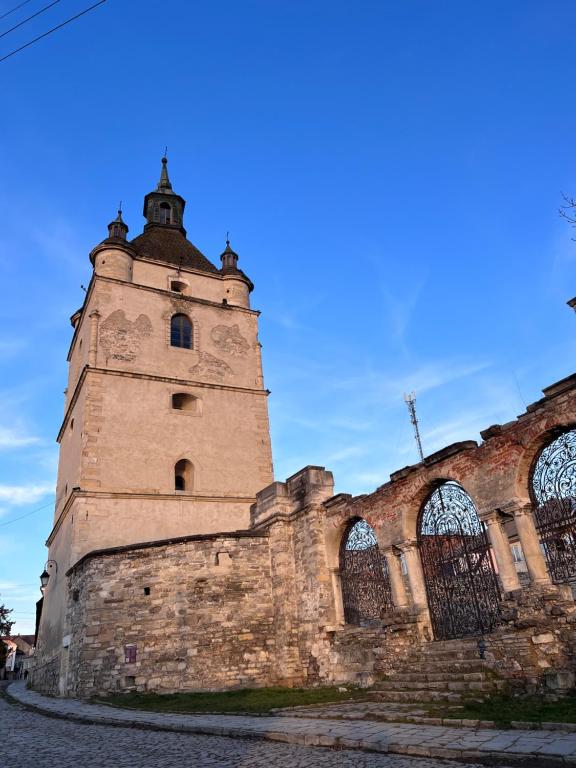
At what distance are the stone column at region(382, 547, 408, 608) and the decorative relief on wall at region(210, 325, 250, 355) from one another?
48.2ft

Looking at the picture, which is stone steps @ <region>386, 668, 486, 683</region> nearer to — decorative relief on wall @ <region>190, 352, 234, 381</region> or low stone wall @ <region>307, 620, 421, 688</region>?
low stone wall @ <region>307, 620, 421, 688</region>

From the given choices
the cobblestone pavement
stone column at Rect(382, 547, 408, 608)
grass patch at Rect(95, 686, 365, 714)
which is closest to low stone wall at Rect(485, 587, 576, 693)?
stone column at Rect(382, 547, 408, 608)

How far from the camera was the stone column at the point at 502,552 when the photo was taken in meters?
10.0

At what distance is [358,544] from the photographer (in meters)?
14.2

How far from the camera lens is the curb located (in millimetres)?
5082

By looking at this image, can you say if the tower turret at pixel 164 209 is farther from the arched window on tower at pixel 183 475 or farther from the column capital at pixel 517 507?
the column capital at pixel 517 507

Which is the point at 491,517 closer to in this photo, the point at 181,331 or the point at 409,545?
the point at 409,545

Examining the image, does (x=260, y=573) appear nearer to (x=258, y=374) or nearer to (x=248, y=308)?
(x=258, y=374)

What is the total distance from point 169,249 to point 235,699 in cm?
2126

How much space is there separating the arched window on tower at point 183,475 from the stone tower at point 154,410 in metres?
0.05

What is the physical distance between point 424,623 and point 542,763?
6940mm

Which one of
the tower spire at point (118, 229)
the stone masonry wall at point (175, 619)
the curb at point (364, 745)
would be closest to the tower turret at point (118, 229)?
the tower spire at point (118, 229)

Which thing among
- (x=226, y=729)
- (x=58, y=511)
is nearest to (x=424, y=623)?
(x=226, y=729)

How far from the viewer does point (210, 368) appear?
80.9ft
